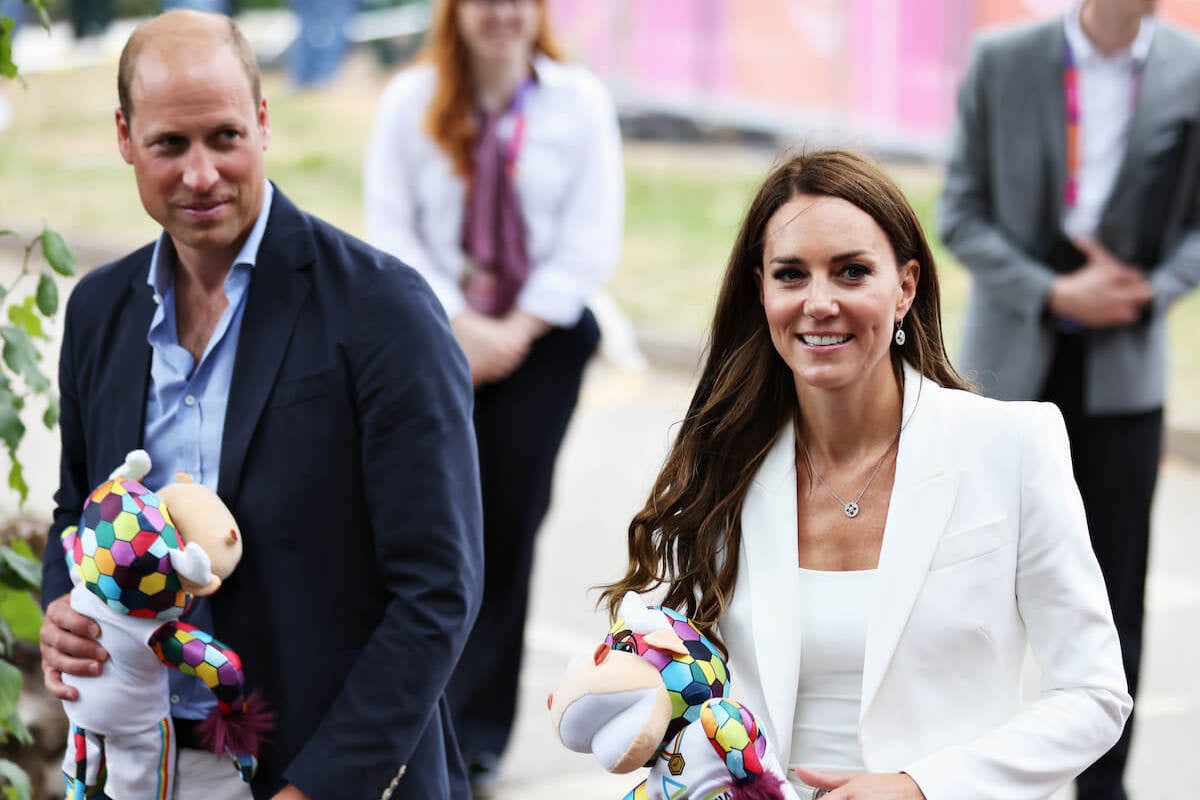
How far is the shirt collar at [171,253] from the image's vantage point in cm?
296

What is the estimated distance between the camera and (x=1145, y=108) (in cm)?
471

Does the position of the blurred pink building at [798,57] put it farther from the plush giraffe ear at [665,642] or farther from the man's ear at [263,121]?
the plush giraffe ear at [665,642]

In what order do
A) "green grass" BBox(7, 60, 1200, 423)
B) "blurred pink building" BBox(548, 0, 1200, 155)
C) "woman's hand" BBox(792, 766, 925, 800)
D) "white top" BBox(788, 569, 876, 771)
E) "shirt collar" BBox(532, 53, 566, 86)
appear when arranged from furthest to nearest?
"blurred pink building" BBox(548, 0, 1200, 155) < "green grass" BBox(7, 60, 1200, 423) < "shirt collar" BBox(532, 53, 566, 86) < "white top" BBox(788, 569, 876, 771) < "woman's hand" BBox(792, 766, 925, 800)

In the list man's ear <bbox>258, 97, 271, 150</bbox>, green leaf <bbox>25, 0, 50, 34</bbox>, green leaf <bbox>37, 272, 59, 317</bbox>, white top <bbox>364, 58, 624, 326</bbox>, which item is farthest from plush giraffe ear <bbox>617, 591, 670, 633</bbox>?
white top <bbox>364, 58, 624, 326</bbox>

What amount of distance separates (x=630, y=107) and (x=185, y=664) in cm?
1416

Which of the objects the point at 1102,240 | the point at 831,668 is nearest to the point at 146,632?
the point at 831,668

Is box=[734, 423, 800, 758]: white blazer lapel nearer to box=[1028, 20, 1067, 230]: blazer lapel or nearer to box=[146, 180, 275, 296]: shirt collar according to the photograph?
box=[146, 180, 275, 296]: shirt collar

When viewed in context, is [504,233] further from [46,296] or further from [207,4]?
[207,4]

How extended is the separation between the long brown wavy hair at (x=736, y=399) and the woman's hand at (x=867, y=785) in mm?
303

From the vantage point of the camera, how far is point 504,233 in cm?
523

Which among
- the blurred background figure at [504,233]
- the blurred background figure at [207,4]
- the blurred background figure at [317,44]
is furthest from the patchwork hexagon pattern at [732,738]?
the blurred background figure at [317,44]

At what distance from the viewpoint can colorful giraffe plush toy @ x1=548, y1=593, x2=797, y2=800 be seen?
248cm

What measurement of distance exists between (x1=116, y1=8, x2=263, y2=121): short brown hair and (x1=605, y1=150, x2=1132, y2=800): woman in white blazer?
2.87ft

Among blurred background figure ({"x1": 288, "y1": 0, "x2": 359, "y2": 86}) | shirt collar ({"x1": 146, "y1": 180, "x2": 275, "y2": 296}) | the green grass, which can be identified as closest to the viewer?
shirt collar ({"x1": 146, "y1": 180, "x2": 275, "y2": 296})
